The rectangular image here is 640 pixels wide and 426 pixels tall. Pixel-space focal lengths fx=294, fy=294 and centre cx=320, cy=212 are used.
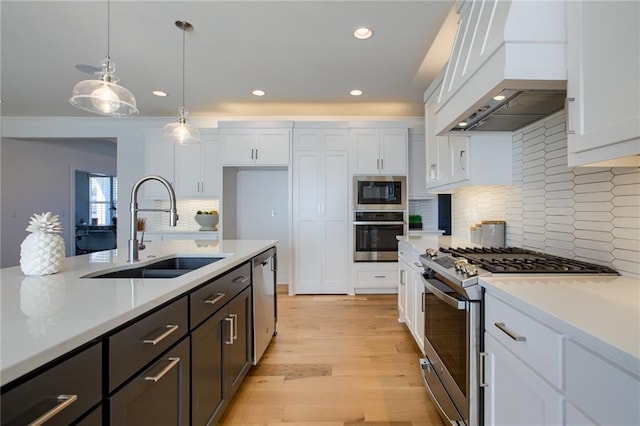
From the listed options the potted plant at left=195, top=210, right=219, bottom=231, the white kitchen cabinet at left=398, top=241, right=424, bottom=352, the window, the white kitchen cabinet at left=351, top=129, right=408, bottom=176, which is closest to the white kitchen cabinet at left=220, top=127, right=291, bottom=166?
the potted plant at left=195, top=210, right=219, bottom=231

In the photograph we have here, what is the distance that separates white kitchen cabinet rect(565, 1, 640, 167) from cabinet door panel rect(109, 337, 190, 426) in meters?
1.63

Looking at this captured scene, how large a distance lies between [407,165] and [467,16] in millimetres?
2507

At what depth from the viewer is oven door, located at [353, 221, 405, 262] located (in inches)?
163

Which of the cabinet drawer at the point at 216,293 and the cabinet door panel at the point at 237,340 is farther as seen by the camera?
the cabinet door panel at the point at 237,340

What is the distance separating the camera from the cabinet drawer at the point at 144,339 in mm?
808

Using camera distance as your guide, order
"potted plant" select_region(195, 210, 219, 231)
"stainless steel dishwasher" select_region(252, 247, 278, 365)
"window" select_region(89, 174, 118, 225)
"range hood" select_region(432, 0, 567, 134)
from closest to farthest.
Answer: "range hood" select_region(432, 0, 567, 134)
"stainless steel dishwasher" select_region(252, 247, 278, 365)
"potted plant" select_region(195, 210, 219, 231)
"window" select_region(89, 174, 118, 225)

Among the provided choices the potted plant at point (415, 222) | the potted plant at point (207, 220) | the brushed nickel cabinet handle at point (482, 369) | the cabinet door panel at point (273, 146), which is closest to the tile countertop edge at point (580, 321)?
the brushed nickel cabinet handle at point (482, 369)

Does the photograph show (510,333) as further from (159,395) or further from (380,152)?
(380,152)

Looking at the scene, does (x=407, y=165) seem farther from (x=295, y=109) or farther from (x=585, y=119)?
(x=585, y=119)

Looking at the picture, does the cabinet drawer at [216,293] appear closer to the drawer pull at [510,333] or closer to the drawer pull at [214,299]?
the drawer pull at [214,299]

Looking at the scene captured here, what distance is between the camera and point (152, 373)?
97 centimetres

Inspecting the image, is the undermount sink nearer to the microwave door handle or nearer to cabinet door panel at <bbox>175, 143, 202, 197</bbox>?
the microwave door handle

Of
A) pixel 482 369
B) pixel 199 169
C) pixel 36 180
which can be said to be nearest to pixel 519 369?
pixel 482 369

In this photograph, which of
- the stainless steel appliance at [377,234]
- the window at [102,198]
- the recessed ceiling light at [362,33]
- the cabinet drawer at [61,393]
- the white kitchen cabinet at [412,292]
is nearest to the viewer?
the cabinet drawer at [61,393]
